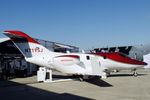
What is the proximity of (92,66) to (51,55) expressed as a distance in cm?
364

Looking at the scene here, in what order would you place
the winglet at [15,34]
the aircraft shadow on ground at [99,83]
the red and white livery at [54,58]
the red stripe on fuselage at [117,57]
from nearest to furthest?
1. the aircraft shadow on ground at [99,83]
2. the winglet at [15,34]
3. the red and white livery at [54,58]
4. the red stripe on fuselage at [117,57]

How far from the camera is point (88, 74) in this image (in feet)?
78.1

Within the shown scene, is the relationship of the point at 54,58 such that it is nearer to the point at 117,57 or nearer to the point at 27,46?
the point at 27,46

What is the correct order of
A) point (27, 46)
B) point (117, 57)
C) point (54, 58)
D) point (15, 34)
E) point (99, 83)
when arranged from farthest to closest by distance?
point (117, 57) → point (27, 46) → point (54, 58) → point (15, 34) → point (99, 83)

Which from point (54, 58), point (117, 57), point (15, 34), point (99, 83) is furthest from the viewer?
point (117, 57)

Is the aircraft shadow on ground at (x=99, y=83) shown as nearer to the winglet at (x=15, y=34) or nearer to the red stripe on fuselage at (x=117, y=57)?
the red stripe on fuselage at (x=117, y=57)

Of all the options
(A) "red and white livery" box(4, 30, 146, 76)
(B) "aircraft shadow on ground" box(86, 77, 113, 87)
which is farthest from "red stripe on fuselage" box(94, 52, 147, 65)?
(B) "aircraft shadow on ground" box(86, 77, 113, 87)

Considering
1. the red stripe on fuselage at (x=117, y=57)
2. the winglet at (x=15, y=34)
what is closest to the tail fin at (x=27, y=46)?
the winglet at (x=15, y=34)

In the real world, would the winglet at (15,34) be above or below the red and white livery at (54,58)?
above

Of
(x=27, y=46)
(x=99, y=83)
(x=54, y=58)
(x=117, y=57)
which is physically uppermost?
(x=27, y=46)

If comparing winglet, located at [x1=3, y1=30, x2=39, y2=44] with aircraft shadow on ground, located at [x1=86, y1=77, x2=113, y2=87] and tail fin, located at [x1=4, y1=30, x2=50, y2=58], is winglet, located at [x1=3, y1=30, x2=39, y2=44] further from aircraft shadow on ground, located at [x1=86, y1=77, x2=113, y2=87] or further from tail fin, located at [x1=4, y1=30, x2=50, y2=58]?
aircraft shadow on ground, located at [x1=86, y1=77, x2=113, y2=87]

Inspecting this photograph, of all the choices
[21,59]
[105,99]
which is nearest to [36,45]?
[21,59]

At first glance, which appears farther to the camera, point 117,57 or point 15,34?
point 117,57

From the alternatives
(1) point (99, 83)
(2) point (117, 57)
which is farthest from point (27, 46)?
(2) point (117, 57)
